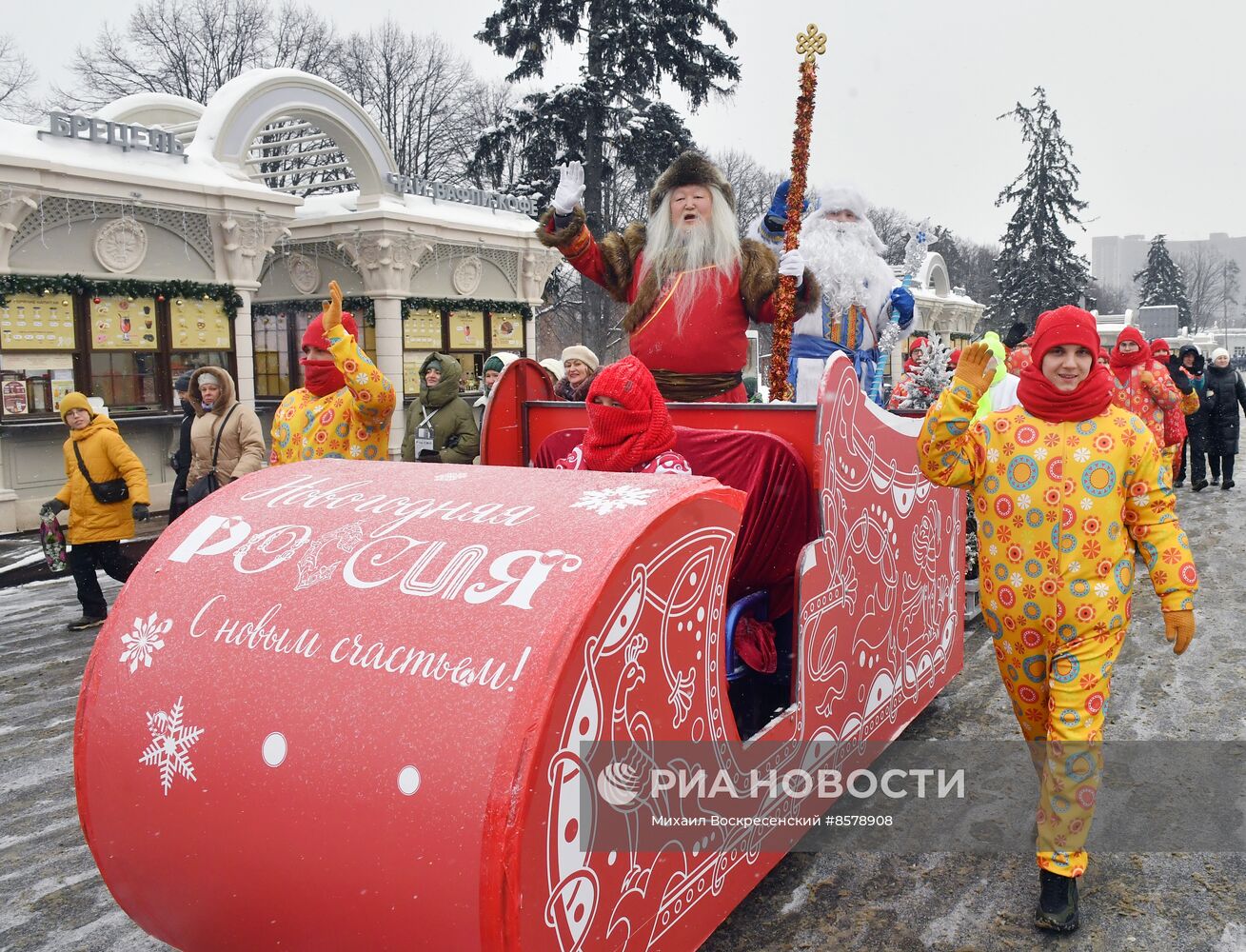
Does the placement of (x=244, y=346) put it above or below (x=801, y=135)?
below

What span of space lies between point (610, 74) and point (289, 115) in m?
9.46

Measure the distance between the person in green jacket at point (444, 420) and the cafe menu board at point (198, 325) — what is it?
5741 millimetres

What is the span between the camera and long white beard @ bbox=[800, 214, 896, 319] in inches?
237

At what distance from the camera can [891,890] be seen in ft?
10.8

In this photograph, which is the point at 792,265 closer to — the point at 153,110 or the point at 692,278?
the point at 692,278

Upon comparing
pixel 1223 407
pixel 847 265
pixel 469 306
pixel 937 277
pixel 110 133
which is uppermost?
pixel 937 277

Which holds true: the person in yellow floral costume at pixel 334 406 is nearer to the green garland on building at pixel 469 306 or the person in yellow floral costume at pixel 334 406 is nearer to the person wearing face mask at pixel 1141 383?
the person wearing face mask at pixel 1141 383

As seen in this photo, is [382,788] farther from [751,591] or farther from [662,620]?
[751,591]

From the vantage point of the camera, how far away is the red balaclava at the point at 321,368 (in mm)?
5094

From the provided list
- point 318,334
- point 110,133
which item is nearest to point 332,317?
point 318,334

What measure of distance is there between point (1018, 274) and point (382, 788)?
36.7 m

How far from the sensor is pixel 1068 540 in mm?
3047

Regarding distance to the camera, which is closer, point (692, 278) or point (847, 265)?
point (692, 278)
